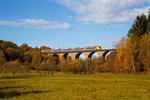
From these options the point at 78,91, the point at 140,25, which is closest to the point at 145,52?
the point at 140,25

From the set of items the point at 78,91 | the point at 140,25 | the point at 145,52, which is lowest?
the point at 78,91

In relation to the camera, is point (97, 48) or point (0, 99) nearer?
point (0, 99)

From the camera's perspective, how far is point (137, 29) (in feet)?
126

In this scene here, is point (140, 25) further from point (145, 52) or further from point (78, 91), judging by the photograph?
point (78, 91)

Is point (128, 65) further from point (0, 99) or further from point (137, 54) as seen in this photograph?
point (0, 99)

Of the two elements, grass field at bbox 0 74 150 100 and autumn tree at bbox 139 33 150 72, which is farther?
autumn tree at bbox 139 33 150 72

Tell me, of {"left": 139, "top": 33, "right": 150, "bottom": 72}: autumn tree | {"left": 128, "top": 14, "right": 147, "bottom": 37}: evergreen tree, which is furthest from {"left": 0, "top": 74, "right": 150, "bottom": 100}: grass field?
{"left": 128, "top": 14, "right": 147, "bottom": 37}: evergreen tree

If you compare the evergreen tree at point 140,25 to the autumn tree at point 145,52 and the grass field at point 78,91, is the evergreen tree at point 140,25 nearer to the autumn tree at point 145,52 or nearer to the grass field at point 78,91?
the autumn tree at point 145,52

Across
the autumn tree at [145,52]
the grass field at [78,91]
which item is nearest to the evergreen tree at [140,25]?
the autumn tree at [145,52]

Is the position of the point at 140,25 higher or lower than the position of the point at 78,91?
higher

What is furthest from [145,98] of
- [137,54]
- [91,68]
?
[91,68]

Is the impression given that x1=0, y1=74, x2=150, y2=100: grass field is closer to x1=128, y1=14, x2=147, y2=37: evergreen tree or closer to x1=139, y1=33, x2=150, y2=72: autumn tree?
x1=139, y1=33, x2=150, y2=72: autumn tree

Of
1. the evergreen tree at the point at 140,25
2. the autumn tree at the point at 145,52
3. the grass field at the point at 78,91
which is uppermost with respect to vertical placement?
the evergreen tree at the point at 140,25

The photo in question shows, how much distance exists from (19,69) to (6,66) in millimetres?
3501
